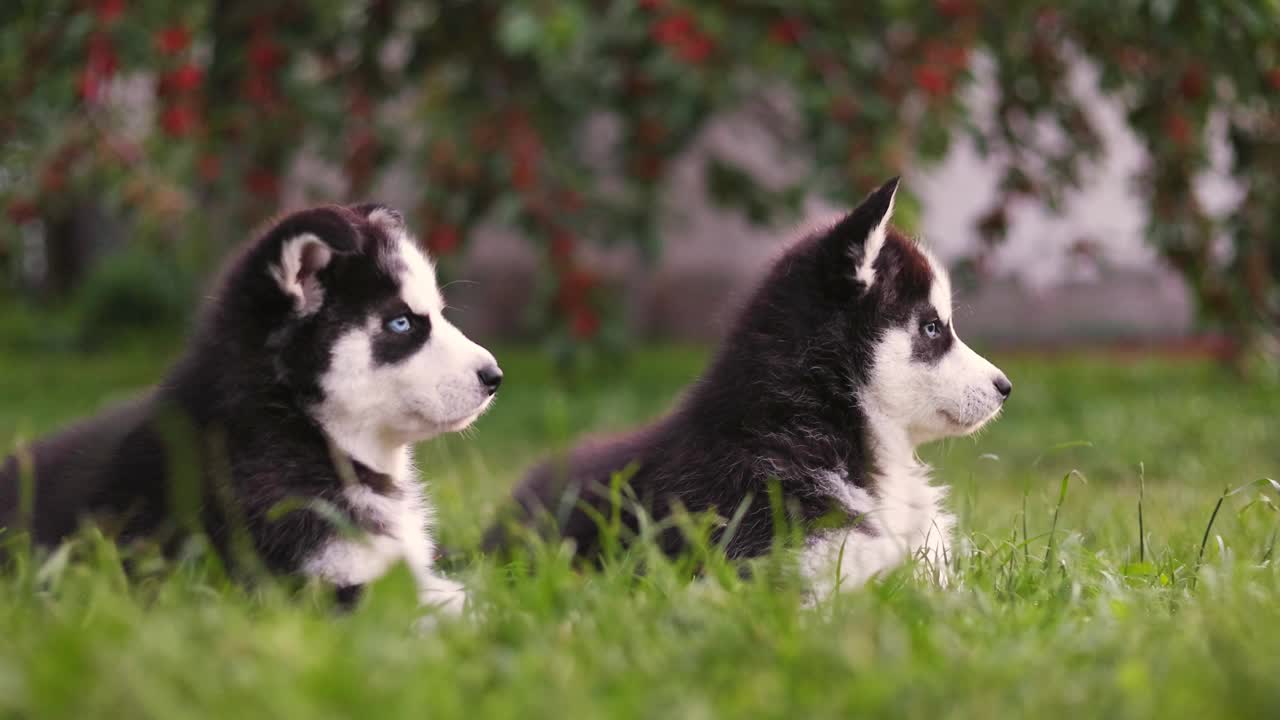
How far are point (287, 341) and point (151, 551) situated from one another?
60 centimetres

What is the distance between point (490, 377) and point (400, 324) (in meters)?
0.27

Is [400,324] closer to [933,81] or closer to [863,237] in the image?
[863,237]

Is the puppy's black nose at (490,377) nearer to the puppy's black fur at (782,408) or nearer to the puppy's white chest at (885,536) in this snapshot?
the puppy's black fur at (782,408)

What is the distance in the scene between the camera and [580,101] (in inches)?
334

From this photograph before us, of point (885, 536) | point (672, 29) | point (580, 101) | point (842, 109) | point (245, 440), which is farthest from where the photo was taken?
point (580, 101)

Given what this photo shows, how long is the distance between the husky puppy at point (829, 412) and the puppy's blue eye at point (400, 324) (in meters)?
0.58

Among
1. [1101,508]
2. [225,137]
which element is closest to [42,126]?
[225,137]

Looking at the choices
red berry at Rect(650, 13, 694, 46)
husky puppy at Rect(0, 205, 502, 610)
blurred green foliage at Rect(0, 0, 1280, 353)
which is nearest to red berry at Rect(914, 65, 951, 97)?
blurred green foliage at Rect(0, 0, 1280, 353)

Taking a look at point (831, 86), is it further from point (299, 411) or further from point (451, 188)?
point (299, 411)

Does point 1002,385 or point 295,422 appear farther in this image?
point 1002,385

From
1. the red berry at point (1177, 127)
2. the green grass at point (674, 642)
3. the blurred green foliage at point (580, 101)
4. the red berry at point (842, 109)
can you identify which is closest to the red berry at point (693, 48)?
the blurred green foliage at point (580, 101)

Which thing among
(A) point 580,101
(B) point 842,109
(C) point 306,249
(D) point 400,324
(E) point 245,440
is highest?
(B) point 842,109

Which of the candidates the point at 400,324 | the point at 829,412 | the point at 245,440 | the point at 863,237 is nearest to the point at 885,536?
the point at 829,412

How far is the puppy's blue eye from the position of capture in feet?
10.7
